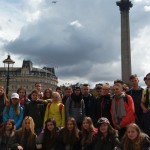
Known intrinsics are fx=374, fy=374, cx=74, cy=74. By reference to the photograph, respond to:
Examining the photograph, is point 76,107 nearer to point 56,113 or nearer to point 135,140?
point 56,113

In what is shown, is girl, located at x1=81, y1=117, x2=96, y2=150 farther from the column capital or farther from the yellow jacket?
the column capital

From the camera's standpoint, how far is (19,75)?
143 m

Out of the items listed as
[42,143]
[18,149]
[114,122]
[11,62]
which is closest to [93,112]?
[114,122]

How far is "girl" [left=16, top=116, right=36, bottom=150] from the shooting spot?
11062 millimetres

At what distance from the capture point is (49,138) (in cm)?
1104

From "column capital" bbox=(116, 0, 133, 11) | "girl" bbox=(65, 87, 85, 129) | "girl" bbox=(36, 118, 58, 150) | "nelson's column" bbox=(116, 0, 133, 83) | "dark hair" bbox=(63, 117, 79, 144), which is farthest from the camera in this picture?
"column capital" bbox=(116, 0, 133, 11)

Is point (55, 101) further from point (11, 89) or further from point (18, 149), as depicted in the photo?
point (11, 89)

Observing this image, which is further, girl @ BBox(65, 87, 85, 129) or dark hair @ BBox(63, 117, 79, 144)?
Result: girl @ BBox(65, 87, 85, 129)

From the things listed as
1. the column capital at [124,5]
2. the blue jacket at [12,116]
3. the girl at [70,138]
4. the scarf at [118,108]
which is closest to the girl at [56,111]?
the blue jacket at [12,116]

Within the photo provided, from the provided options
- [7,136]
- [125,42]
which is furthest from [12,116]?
[125,42]

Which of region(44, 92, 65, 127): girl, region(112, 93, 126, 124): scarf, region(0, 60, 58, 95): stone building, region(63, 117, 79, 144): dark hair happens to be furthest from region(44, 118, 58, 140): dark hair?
region(0, 60, 58, 95): stone building

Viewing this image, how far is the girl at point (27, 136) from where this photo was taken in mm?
11062

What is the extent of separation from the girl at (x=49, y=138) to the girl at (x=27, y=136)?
0.60 ft

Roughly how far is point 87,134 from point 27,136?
1.83 metres
